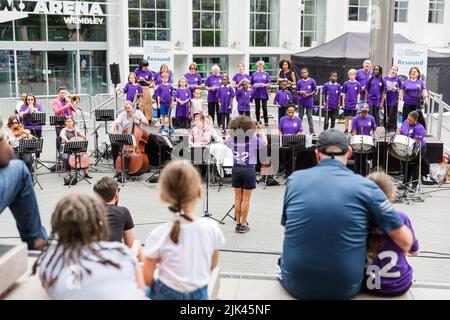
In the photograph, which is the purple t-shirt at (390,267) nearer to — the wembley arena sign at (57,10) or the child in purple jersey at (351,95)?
the child in purple jersey at (351,95)

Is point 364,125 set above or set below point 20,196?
below

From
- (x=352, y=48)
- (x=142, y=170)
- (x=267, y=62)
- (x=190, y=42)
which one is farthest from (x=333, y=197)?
(x=267, y=62)

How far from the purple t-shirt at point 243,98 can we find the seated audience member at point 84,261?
13.0 meters

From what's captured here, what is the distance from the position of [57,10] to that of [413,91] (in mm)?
15614

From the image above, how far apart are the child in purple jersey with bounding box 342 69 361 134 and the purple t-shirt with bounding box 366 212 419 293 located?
36.3 ft

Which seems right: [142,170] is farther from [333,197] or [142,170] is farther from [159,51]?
[333,197]

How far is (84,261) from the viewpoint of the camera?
2965mm

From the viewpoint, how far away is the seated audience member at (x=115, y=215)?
17.0 feet

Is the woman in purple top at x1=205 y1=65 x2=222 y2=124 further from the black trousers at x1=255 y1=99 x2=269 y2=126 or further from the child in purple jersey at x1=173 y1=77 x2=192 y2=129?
the black trousers at x1=255 y1=99 x2=269 y2=126

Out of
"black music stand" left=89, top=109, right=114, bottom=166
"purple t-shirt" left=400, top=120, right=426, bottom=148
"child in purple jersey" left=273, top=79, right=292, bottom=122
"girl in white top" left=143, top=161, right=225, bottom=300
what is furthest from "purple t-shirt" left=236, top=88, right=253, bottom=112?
"girl in white top" left=143, top=161, right=225, bottom=300

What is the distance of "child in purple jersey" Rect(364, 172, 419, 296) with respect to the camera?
12.5 feet

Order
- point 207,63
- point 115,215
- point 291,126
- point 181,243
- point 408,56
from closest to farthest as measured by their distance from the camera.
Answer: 1. point 181,243
2. point 115,215
3. point 291,126
4. point 408,56
5. point 207,63

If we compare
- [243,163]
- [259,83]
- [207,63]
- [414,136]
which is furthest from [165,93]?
[207,63]

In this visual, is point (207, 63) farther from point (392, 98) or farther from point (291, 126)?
point (291, 126)
